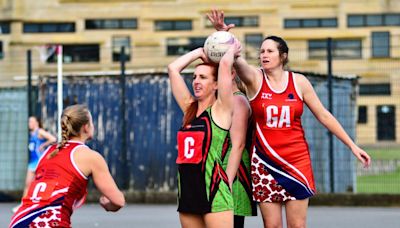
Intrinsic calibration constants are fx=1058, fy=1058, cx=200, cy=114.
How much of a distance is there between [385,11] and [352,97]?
42.4 metres

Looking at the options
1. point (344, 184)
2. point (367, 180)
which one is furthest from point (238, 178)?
point (367, 180)

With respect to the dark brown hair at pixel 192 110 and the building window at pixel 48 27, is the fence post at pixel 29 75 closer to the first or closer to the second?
the dark brown hair at pixel 192 110

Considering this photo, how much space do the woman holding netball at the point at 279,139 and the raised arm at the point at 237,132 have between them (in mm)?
107

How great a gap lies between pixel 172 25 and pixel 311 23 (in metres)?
8.32

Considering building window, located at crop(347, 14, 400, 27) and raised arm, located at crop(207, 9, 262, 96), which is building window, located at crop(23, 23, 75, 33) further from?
raised arm, located at crop(207, 9, 262, 96)

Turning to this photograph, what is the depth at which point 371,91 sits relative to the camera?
52594mm

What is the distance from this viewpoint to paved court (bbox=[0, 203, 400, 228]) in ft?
50.0

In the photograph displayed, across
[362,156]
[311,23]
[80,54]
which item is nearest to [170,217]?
[362,156]

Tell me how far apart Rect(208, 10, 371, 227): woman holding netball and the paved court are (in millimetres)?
5954

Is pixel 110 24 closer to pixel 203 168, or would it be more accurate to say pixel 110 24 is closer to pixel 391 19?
pixel 391 19

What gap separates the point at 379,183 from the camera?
1012 inches

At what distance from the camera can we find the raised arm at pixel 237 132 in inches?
325

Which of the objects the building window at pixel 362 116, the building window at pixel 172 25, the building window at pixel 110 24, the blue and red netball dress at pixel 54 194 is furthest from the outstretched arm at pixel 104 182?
the building window at pixel 110 24

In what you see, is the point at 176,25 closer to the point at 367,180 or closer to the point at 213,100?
the point at 367,180
